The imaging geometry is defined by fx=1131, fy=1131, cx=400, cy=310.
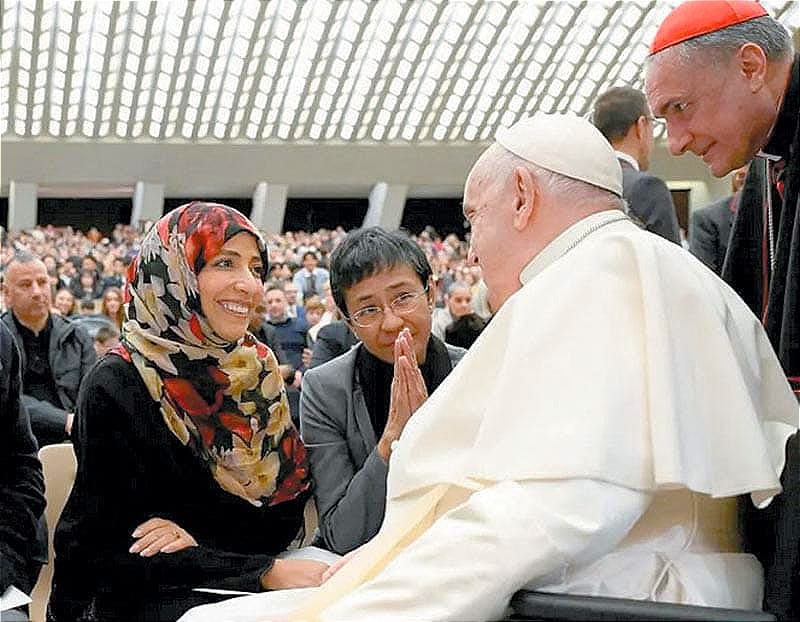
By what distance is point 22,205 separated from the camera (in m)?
27.6

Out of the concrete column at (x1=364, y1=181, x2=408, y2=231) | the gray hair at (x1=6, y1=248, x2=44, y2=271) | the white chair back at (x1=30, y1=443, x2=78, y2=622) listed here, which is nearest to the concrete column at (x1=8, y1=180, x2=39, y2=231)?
the concrete column at (x1=364, y1=181, x2=408, y2=231)

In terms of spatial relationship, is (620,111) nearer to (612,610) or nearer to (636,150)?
(636,150)

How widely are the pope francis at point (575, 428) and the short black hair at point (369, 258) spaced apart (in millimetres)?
711

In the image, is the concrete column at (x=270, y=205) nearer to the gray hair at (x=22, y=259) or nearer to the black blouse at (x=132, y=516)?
the gray hair at (x=22, y=259)

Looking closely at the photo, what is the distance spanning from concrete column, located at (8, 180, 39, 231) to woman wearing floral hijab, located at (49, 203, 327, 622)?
2630 cm

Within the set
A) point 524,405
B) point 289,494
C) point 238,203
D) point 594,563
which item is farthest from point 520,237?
point 238,203

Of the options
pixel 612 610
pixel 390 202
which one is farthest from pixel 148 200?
pixel 612 610

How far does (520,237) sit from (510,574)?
0.61 metres

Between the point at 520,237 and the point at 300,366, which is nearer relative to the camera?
the point at 520,237

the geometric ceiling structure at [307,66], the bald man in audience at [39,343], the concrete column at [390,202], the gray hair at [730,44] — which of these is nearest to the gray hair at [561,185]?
the gray hair at [730,44]

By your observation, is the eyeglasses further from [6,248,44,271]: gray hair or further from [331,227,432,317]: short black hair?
[6,248,44,271]: gray hair

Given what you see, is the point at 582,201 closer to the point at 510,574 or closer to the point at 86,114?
the point at 510,574

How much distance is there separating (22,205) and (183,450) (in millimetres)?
26667

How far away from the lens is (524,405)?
174cm
